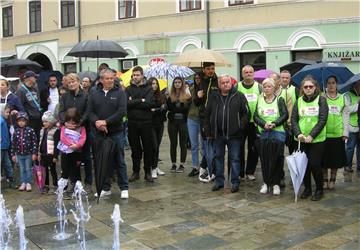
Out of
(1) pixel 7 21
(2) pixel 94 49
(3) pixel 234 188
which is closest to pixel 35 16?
(1) pixel 7 21

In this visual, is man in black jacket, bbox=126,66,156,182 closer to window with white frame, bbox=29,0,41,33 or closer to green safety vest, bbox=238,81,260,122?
green safety vest, bbox=238,81,260,122

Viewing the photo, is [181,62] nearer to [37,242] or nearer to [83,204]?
[83,204]

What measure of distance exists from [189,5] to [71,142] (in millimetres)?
14332

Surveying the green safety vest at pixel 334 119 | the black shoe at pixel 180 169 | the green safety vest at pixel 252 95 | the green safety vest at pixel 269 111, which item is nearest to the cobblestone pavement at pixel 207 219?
the green safety vest at pixel 334 119

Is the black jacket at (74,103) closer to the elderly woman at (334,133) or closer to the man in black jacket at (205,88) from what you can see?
the man in black jacket at (205,88)

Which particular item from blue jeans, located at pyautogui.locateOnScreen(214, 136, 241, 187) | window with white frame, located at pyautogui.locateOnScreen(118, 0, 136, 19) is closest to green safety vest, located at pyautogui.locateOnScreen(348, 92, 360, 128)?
blue jeans, located at pyautogui.locateOnScreen(214, 136, 241, 187)

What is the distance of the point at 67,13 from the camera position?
25.4 meters

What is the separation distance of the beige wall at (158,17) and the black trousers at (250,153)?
9.75 meters

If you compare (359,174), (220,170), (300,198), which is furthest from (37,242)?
(359,174)

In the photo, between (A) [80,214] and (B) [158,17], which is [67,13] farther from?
(A) [80,214]

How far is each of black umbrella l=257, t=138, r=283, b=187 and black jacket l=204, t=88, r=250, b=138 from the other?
377mm

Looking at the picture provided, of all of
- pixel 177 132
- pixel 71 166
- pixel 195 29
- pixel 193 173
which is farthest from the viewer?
pixel 195 29

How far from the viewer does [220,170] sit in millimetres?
7402

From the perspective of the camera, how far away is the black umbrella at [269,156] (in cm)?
705
